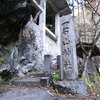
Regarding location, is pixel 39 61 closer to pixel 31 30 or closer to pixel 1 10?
pixel 31 30

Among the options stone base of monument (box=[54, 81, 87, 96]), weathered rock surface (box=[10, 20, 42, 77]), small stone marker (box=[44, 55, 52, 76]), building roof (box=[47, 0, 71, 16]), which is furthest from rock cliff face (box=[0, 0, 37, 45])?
building roof (box=[47, 0, 71, 16])

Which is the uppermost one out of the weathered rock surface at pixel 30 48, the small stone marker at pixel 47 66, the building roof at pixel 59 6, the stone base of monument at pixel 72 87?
the building roof at pixel 59 6

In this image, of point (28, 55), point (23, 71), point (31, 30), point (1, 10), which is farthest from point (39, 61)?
point (1, 10)

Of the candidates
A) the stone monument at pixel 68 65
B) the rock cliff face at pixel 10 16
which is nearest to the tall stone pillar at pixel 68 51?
the stone monument at pixel 68 65

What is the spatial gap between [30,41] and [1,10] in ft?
14.7

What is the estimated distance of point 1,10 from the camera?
15.4ft

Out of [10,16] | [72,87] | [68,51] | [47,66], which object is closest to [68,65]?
[68,51]

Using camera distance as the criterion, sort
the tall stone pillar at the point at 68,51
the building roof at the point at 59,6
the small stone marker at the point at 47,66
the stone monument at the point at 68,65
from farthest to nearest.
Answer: the building roof at the point at 59,6
the small stone marker at the point at 47,66
the tall stone pillar at the point at 68,51
the stone monument at the point at 68,65

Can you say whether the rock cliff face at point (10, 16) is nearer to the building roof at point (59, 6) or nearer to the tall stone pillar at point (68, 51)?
the tall stone pillar at point (68, 51)

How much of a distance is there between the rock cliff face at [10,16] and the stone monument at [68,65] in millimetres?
2068

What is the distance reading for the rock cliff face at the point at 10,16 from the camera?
15.6 feet

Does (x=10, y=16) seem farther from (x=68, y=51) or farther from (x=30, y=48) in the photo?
(x=30, y=48)

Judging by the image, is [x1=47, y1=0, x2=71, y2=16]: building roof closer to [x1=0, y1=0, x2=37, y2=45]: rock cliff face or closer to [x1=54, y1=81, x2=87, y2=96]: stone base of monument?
[x1=0, y1=0, x2=37, y2=45]: rock cliff face

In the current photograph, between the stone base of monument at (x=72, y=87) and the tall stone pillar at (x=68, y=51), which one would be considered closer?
the stone base of monument at (x=72, y=87)
